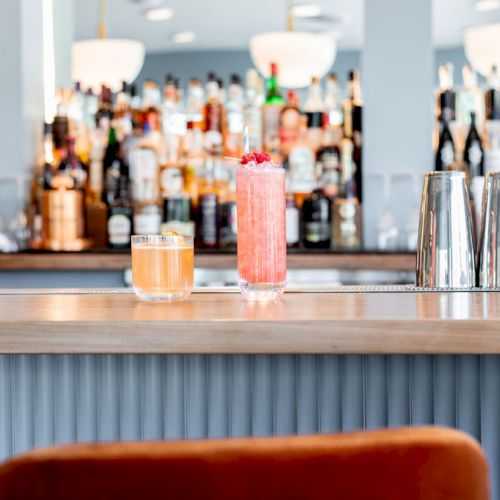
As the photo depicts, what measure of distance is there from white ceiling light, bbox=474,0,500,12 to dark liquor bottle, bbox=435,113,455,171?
3186mm

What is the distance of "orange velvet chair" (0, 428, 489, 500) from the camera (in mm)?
437

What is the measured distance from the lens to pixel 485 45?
324 cm

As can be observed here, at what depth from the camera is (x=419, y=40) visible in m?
2.81

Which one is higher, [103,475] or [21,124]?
[21,124]

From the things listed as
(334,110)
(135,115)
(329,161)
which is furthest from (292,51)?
(135,115)

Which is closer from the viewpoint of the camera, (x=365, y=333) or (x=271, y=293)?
(x=365, y=333)

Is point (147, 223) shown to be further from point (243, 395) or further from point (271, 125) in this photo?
point (243, 395)

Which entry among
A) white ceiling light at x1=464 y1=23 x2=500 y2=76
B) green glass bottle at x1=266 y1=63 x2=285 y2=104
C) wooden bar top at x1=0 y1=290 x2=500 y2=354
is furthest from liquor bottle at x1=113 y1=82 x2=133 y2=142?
wooden bar top at x1=0 y1=290 x2=500 y2=354

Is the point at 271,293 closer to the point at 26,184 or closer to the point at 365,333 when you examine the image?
the point at 365,333

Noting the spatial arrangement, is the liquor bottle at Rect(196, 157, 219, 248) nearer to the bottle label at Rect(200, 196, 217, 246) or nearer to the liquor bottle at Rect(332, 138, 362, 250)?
the bottle label at Rect(200, 196, 217, 246)

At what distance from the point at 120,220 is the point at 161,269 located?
70.5 inches

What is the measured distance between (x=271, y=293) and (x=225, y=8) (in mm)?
5158

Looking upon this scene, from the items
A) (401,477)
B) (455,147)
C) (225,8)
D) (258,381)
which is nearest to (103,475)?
(401,477)

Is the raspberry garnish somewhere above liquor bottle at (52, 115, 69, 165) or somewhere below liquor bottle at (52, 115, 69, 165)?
below
